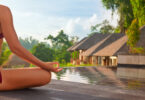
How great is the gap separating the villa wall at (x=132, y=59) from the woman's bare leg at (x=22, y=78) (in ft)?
40.9

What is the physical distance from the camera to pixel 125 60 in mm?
18016

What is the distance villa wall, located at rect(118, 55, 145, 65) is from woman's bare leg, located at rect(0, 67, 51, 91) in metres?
12.5

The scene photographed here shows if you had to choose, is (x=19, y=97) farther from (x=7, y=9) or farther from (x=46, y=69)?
(x=7, y=9)

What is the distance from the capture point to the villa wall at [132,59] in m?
17.1

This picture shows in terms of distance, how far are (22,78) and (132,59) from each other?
13191 mm

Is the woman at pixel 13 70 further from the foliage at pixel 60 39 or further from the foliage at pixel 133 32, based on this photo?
the foliage at pixel 60 39

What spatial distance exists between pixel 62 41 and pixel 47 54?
1579 centimetres

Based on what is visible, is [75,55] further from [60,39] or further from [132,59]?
[132,59]

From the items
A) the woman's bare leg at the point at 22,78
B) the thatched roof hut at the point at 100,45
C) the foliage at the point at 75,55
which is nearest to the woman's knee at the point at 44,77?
the woman's bare leg at the point at 22,78

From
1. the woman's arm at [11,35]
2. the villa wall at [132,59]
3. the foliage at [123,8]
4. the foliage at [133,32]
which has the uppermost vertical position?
the foliage at [123,8]

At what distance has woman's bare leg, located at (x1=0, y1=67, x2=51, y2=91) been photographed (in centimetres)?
547

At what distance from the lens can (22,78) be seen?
556 cm

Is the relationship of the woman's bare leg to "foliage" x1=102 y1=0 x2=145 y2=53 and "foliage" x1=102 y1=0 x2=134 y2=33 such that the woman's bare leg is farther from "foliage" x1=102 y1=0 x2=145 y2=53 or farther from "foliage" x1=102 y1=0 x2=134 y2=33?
"foliage" x1=102 y1=0 x2=134 y2=33

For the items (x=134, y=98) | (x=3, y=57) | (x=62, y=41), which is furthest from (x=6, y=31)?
(x=62, y=41)
